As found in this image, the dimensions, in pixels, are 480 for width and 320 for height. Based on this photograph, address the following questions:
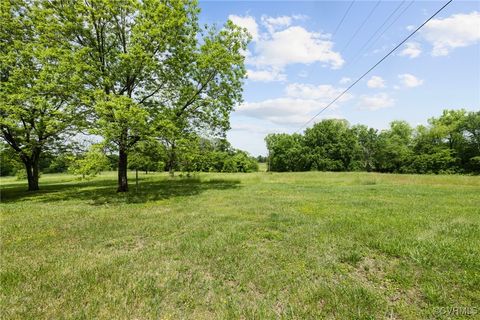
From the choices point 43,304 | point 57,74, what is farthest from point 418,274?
point 57,74

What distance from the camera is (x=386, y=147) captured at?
57531 mm

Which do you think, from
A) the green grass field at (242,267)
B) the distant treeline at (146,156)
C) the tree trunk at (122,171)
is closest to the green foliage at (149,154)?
the distant treeline at (146,156)

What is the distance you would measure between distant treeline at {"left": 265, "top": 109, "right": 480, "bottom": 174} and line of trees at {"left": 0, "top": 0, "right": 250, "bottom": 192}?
49.8 metres

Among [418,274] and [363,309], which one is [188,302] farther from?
[418,274]

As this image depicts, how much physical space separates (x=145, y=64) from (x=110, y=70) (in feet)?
8.74

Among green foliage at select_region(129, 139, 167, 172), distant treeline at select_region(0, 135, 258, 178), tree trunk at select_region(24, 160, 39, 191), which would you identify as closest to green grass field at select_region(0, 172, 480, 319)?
distant treeline at select_region(0, 135, 258, 178)

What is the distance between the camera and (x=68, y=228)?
7.96 meters

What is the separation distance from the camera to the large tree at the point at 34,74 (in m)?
13.2

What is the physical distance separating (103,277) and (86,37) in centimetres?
1609

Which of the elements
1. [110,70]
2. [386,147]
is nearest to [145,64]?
[110,70]

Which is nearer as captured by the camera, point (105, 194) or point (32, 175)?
point (105, 194)

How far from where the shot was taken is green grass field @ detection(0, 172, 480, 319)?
3662 millimetres

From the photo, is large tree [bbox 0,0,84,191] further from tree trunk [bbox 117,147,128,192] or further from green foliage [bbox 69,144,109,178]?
tree trunk [bbox 117,147,128,192]

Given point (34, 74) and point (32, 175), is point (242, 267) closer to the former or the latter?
point (34, 74)
